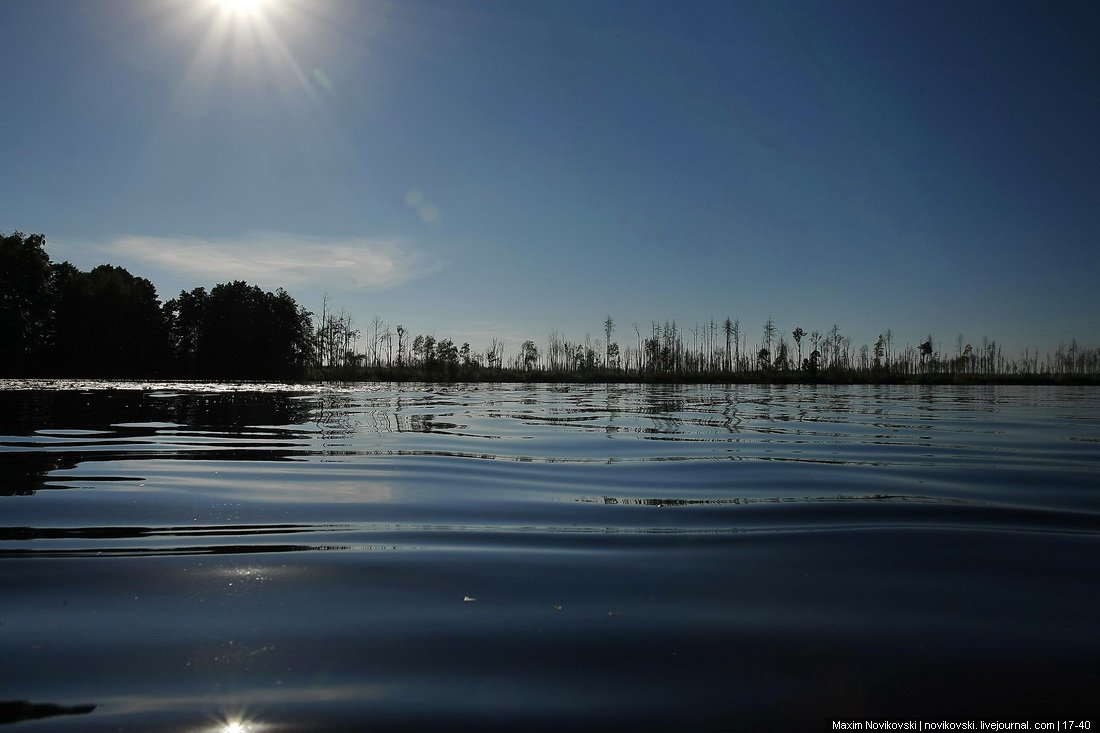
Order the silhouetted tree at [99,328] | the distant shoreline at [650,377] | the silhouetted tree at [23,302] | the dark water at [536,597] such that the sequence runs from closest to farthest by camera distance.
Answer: the dark water at [536,597], the silhouetted tree at [23,302], the silhouetted tree at [99,328], the distant shoreline at [650,377]

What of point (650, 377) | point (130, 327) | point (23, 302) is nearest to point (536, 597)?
point (650, 377)

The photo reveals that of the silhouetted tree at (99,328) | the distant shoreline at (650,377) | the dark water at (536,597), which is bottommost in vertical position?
the dark water at (536,597)

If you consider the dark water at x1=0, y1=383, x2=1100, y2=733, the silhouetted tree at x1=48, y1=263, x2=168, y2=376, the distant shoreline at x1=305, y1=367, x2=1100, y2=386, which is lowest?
the dark water at x1=0, y1=383, x2=1100, y2=733

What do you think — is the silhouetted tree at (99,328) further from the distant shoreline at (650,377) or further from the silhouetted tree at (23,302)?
the distant shoreline at (650,377)

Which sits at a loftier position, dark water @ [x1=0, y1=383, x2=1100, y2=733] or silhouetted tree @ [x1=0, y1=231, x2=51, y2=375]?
silhouetted tree @ [x1=0, y1=231, x2=51, y2=375]

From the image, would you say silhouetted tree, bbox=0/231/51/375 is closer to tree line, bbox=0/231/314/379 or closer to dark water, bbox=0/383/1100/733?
tree line, bbox=0/231/314/379

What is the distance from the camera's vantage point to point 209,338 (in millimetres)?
58031

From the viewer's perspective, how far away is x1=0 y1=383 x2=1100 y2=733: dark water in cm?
159

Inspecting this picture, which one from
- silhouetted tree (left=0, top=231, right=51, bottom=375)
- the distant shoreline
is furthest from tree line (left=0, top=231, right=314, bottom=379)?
the distant shoreline

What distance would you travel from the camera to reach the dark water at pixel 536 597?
1588 millimetres

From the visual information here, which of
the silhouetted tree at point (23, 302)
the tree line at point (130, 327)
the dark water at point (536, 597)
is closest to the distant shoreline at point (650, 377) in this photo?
the tree line at point (130, 327)

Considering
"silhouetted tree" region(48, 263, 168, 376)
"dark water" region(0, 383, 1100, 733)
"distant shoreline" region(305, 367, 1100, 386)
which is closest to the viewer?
"dark water" region(0, 383, 1100, 733)

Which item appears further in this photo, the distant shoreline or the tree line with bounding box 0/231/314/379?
the distant shoreline

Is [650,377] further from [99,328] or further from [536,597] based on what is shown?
[536,597]
